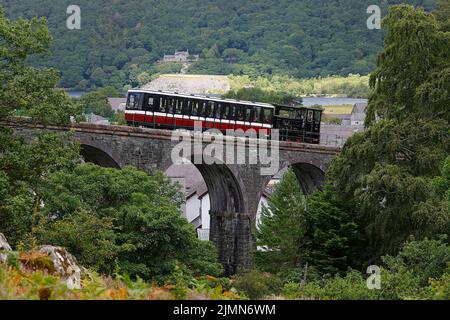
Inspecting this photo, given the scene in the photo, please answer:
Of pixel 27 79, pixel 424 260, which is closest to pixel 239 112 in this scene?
pixel 424 260

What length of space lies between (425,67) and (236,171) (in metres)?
19.0

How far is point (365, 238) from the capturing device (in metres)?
47.7

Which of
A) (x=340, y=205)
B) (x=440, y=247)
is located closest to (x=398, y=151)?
(x=340, y=205)

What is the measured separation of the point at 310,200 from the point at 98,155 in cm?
1400

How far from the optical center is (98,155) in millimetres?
59062

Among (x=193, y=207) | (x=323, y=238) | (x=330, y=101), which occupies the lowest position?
(x=330, y=101)

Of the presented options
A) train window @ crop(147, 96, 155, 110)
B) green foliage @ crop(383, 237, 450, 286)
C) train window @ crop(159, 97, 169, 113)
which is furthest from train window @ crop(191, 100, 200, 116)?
green foliage @ crop(383, 237, 450, 286)

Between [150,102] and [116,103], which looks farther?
[116,103]

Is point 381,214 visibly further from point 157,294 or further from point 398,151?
point 157,294

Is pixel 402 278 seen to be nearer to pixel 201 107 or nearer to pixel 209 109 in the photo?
pixel 201 107

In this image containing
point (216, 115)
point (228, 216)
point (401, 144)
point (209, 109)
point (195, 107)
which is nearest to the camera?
point (401, 144)

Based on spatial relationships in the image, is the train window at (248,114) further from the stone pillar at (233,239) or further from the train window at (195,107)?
the stone pillar at (233,239)

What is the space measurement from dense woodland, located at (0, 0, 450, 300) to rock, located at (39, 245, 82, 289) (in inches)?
493

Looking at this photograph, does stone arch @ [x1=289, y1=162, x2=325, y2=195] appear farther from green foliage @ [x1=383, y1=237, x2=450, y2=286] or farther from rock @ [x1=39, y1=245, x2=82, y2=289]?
rock @ [x1=39, y1=245, x2=82, y2=289]
